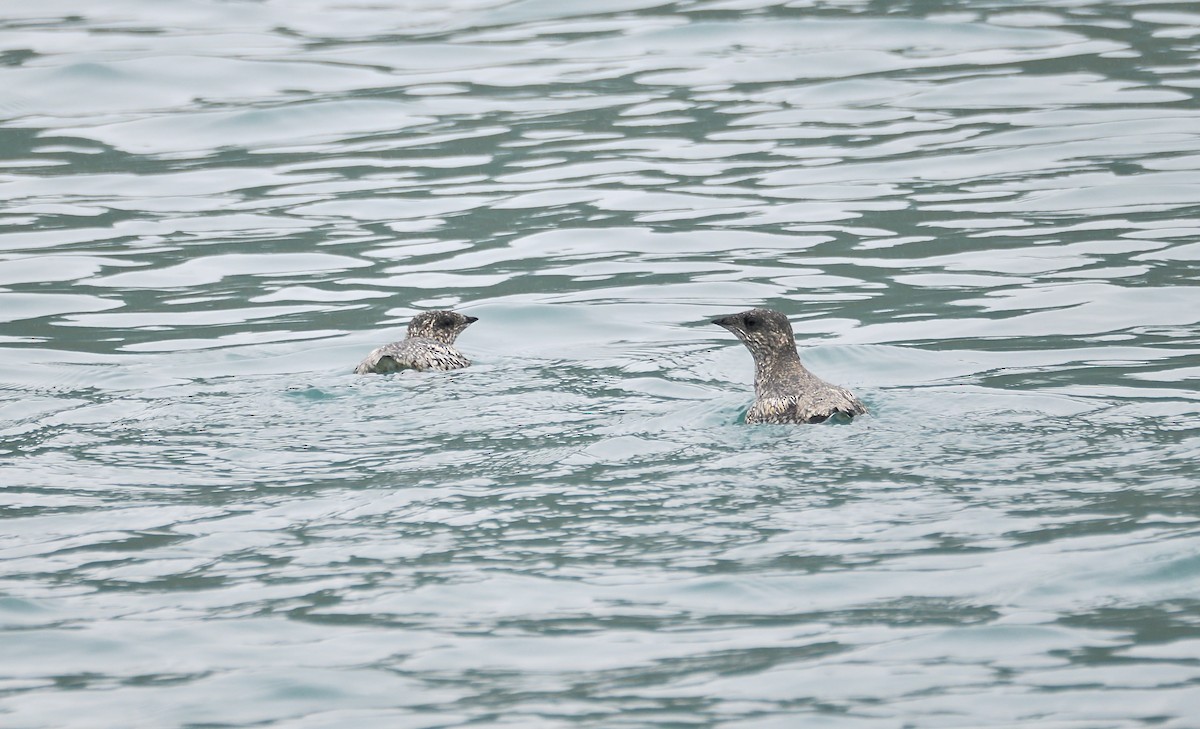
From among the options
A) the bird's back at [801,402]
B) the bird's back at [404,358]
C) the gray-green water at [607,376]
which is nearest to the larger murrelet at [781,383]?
the bird's back at [801,402]

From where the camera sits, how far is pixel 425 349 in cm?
1079

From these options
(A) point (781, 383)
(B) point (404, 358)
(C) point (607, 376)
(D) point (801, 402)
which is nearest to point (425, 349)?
(B) point (404, 358)

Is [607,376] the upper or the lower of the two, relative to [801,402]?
lower

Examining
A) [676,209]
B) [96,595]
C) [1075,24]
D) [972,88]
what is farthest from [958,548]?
[1075,24]

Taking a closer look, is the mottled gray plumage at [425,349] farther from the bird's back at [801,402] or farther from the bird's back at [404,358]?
the bird's back at [801,402]

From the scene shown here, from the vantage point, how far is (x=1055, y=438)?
8461 millimetres

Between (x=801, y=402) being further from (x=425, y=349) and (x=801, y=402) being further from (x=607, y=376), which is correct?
(x=425, y=349)

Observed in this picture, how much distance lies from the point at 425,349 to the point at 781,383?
2.54 m

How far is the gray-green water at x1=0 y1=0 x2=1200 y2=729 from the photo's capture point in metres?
6.23

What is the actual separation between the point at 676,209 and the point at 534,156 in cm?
273

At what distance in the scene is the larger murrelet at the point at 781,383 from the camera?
916 centimetres

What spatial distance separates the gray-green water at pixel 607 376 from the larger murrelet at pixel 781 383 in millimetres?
205

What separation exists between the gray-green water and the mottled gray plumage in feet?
0.80

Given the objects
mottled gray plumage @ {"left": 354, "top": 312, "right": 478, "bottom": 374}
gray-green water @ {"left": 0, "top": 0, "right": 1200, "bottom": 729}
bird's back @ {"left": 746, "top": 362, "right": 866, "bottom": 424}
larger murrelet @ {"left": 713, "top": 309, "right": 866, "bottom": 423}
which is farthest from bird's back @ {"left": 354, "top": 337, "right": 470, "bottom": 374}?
bird's back @ {"left": 746, "top": 362, "right": 866, "bottom": 424}
